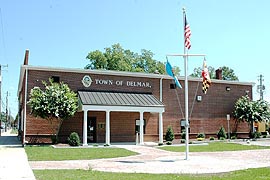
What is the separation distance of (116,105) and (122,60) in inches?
1251

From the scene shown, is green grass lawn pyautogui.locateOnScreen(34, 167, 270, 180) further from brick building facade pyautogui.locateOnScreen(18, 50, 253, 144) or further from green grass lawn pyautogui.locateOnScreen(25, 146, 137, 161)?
brick building facade pyautogui.locateOnScreen(18, 50, 253, 144)

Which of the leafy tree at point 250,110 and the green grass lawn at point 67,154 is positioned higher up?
the leafy tree at point 250,110

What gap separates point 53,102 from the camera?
24609 mm

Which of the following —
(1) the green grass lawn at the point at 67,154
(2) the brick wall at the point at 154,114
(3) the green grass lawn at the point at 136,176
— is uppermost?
(2) the brick wall at the point at 154,114

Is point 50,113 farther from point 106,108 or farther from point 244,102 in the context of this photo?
point 244,102

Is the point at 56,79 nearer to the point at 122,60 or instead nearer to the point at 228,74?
the point at 122,60

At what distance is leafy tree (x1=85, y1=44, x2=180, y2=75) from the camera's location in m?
57.1

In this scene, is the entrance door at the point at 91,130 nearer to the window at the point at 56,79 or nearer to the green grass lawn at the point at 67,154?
the window at the point at 56,79

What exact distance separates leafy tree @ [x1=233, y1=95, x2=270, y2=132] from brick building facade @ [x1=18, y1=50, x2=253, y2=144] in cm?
94

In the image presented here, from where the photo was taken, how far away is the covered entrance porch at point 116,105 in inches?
1013

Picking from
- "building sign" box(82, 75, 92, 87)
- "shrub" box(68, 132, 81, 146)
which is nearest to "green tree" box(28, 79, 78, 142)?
"shrub" box(68, 132, 81, 146)

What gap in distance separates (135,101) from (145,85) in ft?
9.88

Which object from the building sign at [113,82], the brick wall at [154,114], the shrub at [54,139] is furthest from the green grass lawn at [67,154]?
the building sign at [113,82]

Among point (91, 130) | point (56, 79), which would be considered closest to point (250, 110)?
point (91, 130)
